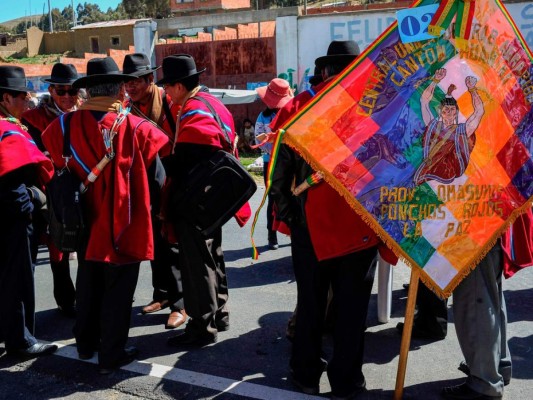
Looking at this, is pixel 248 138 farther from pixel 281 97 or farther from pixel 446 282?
pixel 446 282

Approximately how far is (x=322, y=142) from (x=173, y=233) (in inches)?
66.3

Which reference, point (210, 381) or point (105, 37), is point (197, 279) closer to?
point (210, 381)

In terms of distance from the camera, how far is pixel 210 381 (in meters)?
3.72

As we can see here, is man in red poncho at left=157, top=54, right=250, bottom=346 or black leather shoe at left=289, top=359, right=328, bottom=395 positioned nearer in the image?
black leather shoe at left=289, top=359, right=328, bottom=395

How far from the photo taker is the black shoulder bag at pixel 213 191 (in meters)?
4.02

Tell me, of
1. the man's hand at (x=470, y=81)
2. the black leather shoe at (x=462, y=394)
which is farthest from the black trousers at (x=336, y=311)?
the man's hand at (x=470, y=81)

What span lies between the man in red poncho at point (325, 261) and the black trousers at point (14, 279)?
1.91m

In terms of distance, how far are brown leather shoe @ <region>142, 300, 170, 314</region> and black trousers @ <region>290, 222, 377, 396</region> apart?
5.74ft

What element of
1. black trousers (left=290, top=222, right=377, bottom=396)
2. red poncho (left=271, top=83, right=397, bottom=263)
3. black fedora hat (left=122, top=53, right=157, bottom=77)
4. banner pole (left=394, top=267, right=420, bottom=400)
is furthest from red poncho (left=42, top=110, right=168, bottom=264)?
banner pole (left=394, top=267, right=420, bottom=400)

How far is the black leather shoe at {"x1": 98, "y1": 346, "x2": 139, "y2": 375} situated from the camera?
386cm

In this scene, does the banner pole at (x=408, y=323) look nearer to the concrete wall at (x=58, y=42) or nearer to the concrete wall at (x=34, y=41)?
the concrete wall at (x=58, y=42)

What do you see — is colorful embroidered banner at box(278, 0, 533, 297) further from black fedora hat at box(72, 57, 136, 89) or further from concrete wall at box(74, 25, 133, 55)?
concrete wall at box(74, 25, 133, 55)

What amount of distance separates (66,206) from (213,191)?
3.25ft

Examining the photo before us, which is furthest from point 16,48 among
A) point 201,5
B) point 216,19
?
point 216,19
